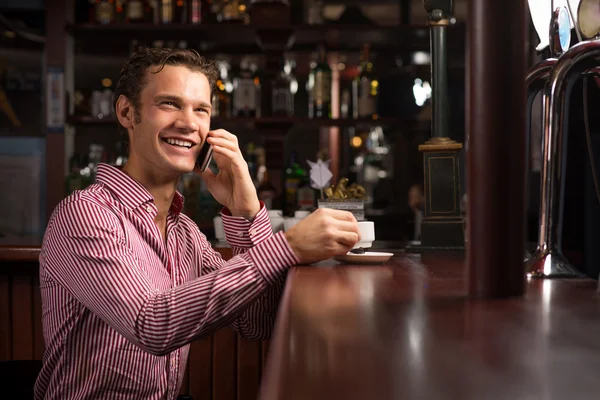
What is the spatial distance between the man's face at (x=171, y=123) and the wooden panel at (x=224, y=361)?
33.2 inches

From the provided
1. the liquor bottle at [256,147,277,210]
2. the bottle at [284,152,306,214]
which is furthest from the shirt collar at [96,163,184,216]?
the bottle at [284,152,306,214]

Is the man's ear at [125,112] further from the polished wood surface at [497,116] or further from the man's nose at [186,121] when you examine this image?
the polished wood surface at [497,116]

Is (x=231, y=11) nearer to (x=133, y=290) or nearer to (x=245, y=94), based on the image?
(x=245, y=94)

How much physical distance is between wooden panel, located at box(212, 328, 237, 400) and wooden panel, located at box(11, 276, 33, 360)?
605 mm

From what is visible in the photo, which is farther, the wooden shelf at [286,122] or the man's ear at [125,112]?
the wooden shelf at [286,122]

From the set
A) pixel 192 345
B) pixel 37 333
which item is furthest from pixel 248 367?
pixel 37 333

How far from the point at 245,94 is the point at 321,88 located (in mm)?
421

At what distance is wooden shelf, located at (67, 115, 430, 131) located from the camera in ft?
12.5

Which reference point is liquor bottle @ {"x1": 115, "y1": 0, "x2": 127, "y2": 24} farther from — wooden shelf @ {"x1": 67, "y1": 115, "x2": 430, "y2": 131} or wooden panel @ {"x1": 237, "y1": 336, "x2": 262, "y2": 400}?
wooden panel @ {"x1": 237, "y1": 336, "x2": 262, "y2": 400}

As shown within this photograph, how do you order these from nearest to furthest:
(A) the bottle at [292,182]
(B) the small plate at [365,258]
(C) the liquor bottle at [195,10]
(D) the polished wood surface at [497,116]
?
(D) the polished wood surface at [497,116], (B) the small plate at [365,258], (A) the bottle at [292,182], (C) the liquor bottle at [195,10]

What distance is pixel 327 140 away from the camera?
15.0 ft

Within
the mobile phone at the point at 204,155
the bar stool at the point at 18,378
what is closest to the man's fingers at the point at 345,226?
the mobile phone at the point at 204,155

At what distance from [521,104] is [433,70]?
1.22 meters

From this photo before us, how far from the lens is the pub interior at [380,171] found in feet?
1.57
